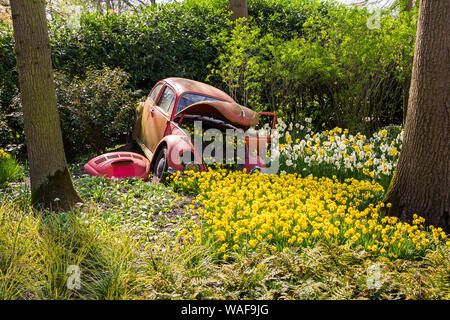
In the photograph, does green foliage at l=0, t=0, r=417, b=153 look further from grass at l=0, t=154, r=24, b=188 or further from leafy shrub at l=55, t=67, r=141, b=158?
grass at l=0, t=154, r=24, b=188

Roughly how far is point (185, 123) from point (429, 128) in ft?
11.9

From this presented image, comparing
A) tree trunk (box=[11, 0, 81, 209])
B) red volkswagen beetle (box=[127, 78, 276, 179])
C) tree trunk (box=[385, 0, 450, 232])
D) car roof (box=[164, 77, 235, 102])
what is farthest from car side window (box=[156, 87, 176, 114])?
tree trunk (box=[385, 0, 450, 232])

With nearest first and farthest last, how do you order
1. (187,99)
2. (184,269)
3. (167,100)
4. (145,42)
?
(184,269) < (187,99) < (167,100) < (145,42)

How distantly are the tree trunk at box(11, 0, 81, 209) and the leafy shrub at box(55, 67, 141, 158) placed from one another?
115 inches

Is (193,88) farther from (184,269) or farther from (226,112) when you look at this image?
(184,269)

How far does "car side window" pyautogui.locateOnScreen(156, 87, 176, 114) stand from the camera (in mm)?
6428

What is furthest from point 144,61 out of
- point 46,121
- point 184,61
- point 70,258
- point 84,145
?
point 70,258

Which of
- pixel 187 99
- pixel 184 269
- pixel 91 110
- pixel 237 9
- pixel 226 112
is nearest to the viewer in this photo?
pixel 184 269

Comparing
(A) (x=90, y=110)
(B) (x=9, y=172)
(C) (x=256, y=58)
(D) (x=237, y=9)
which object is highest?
(D) (x=237, y=9)

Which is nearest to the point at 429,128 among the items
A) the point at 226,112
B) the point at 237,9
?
the point at 226,112

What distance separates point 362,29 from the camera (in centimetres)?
818

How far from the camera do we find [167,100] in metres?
6.70

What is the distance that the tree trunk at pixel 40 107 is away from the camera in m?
4.21

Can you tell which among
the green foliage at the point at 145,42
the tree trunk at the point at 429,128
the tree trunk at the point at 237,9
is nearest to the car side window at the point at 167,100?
the green foliage at the point at 145,42
